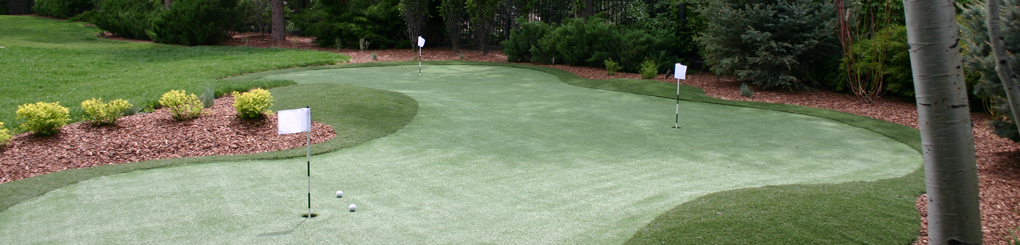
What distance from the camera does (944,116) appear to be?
246 centimetres

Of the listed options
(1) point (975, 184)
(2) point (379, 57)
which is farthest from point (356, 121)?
(2) point (379, 57)

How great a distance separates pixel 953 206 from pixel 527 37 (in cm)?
1482

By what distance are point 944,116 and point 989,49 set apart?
15.2ft

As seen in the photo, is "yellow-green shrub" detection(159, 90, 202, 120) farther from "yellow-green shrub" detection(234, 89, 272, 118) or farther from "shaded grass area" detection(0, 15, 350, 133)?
"shaded grass area" detection(0, 15, 350, 133)

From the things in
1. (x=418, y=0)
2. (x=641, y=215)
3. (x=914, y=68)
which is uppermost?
(x=418, y=0)

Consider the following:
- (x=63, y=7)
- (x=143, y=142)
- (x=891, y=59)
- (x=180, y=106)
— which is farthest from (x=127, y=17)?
(x=891, y=59)

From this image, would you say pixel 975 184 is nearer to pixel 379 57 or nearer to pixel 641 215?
pixel 641 215

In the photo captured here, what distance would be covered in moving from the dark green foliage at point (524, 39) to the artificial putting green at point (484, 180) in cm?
772

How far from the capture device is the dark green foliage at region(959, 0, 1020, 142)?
5664 mm

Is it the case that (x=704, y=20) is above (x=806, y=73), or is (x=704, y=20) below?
above

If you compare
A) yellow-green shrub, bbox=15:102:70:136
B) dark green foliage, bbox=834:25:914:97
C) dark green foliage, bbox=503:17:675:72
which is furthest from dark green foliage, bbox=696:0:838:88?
yellow-green shrub, bbox=15:102:70:136

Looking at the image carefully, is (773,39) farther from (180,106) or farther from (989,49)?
(180,106)

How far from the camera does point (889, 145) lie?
24.3 feet

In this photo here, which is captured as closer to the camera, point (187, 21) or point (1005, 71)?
point (1005, 71)
